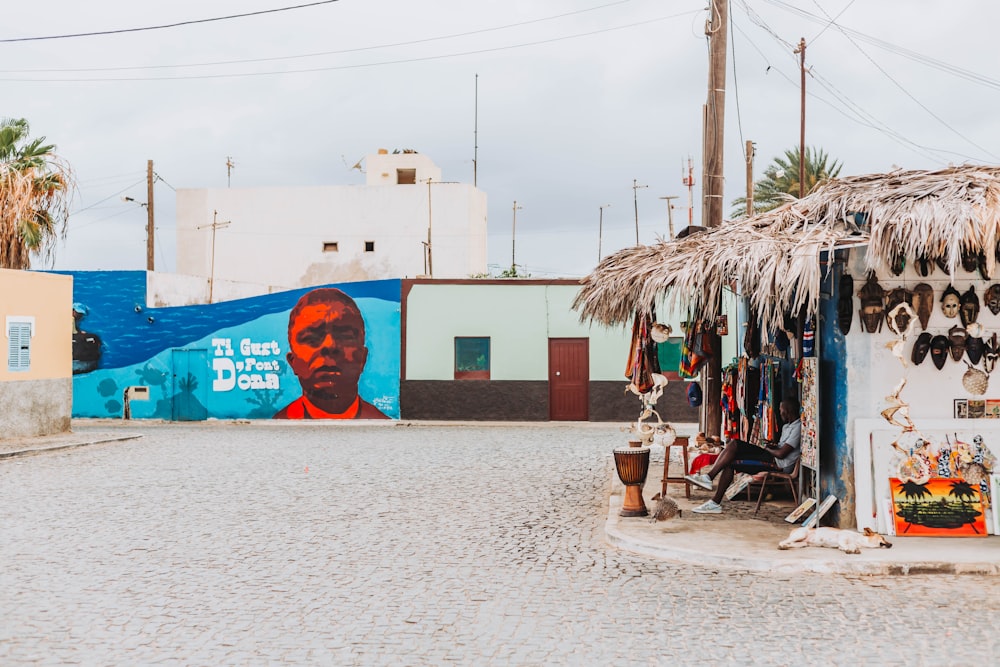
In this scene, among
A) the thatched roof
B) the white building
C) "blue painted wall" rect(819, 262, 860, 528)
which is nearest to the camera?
the thatched roof

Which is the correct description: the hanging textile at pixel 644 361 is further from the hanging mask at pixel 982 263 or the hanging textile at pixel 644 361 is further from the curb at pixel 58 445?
the curb at pixel 58 445

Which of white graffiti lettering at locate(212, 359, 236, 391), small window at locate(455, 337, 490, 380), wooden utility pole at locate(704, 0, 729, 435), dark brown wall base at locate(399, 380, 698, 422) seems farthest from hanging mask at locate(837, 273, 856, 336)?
white graffiti lettering at locate(212, 359, 236, 391)

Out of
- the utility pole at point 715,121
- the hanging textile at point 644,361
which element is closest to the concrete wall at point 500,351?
the utility pole at point 715,121

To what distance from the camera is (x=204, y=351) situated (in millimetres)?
26969

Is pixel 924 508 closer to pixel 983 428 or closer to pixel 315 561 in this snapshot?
pixel 983 428

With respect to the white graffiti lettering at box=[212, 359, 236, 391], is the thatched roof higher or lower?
higher

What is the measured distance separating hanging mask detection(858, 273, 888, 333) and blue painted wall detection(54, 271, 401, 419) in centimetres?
1826

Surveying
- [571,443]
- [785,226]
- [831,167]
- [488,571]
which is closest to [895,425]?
[785,226]

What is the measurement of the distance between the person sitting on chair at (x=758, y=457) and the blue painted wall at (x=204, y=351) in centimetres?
1611

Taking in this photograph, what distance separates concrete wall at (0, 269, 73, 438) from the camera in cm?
1988

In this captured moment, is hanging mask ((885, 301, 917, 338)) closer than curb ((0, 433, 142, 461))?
Yes

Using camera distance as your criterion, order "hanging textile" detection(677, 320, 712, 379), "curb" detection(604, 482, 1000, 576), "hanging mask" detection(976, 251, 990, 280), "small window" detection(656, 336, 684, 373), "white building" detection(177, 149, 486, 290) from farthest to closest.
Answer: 1. "white building" detection(177, 149, 486, 290)
2. "small window" detection(656, 336, 684, 373)
3. "hanging textile" detection(677, 320, 712, 379)
4. "hanging mask" detection(976, 251, 990, 280)
5. "curb" detection(604, 482, 1000, 576)

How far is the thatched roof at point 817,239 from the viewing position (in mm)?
8609

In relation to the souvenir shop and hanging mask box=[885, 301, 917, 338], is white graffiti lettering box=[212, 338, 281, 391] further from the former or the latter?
hanging mask box=[885, 301, 917, 338]
